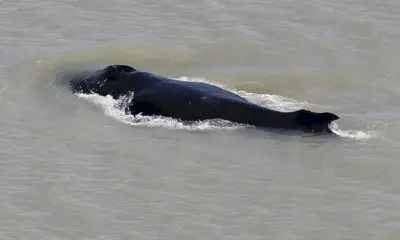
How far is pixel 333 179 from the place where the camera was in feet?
53.0

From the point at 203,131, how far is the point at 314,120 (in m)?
1.86

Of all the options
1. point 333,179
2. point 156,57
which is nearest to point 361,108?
point 333,179

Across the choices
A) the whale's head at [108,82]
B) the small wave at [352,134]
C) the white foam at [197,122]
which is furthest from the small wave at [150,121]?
the small wave at [352,134]

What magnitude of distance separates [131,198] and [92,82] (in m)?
4.66

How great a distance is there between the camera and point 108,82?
19.2 meters

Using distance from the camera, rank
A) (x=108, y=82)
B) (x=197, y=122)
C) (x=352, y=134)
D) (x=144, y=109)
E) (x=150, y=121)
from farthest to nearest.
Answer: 1. (x=108, y=82)
2. (x=144, y=109)
3. (x=150, y=121)
4. (x=197, y=122)
5. (x=352, y=134)

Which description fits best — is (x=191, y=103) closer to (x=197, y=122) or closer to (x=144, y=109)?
(x=197, y=122)

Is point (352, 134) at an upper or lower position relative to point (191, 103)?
lower

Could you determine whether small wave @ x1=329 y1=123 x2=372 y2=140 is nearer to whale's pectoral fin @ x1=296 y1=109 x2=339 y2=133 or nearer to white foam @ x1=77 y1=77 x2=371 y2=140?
white foam @ x1=77 y1=77 x2=371 y2=140

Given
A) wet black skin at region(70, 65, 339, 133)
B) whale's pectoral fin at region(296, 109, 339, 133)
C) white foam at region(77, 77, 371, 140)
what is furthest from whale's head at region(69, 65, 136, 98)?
whale's pectoral fin at region(296, 109, 339, 133)

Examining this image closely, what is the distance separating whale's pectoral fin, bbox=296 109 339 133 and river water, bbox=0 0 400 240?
0.29 m

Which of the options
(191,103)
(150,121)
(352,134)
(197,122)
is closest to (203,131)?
(197,122)

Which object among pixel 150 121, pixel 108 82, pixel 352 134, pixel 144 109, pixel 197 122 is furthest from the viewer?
pixel 108 82

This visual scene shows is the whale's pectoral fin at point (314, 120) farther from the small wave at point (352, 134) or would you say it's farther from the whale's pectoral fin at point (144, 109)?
the whale's pectoral fin at point (144, 109)
